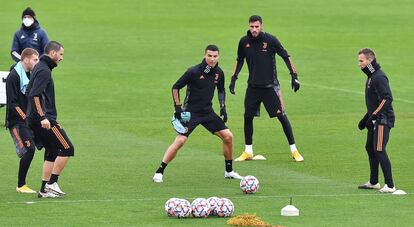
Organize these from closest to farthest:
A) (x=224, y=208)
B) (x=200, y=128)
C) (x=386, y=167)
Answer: (x=224, y=208) < (x=386, y=167) < (x=200, y=128)

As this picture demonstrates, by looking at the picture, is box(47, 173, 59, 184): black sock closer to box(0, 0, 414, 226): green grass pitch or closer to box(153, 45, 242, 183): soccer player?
box(0, 0, 414, 226): green grass pitch

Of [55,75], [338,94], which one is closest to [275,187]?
[338,94]

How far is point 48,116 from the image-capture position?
62.3 feet

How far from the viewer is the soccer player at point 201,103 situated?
2094 centimetres

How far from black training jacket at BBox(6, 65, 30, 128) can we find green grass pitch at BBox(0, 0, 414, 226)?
48.5 inches

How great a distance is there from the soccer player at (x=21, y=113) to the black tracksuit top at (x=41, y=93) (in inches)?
20.6

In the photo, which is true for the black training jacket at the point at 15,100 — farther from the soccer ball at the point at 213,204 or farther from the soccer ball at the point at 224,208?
the soccer ball at the point at 224,208

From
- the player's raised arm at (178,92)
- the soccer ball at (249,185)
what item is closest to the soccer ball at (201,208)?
the soccer ball at (249,185)

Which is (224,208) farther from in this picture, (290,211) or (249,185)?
(249,185)

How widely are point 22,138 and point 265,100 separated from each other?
19.6 ft

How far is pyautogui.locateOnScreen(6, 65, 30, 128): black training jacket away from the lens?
1945 cm

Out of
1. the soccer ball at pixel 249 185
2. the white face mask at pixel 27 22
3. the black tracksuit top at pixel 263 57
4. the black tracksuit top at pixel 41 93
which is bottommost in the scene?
the soccer ball at pixel 249 185

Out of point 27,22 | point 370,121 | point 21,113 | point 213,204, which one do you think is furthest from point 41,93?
point 27,22

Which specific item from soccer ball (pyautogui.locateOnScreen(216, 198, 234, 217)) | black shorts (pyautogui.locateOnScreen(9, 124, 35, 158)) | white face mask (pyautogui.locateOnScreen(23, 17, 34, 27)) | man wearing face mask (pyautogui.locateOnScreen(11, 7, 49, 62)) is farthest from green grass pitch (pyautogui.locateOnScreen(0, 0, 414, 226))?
white face mask (pyautogui.locateOnScreen(23, 17, 34, 27))
